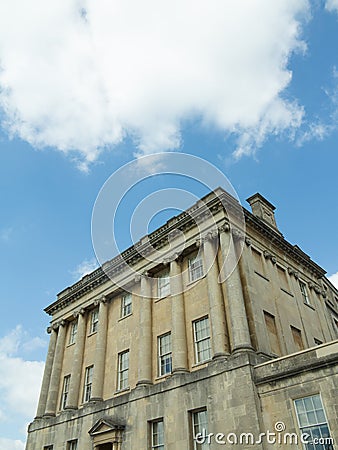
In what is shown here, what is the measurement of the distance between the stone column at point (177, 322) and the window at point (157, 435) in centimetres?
293

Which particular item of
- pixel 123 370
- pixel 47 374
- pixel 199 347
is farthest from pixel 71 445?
pixel 199 347

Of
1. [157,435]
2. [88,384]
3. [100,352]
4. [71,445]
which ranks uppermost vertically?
[100,352]

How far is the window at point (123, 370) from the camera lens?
24398mm

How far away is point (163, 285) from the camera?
25266 mm

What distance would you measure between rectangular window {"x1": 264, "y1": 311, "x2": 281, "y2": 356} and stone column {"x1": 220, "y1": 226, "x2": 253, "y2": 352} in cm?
256

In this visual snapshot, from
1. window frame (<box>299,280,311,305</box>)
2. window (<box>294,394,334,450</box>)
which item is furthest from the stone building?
window frame (<box>299,280,311,305</box>)

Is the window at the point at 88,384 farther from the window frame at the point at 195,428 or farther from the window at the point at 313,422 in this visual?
the window at the point at 313,422

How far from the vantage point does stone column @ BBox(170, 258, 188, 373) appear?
2059 centimetres

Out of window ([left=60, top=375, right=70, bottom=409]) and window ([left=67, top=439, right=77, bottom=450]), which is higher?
window ([left=60, top=375, right=70, bottom=409])

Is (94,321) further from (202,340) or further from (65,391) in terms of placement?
(202,340)

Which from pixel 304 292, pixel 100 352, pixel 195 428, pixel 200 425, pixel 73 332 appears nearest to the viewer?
pixel 200 425

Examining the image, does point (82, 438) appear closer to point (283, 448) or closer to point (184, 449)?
point (184, 449)

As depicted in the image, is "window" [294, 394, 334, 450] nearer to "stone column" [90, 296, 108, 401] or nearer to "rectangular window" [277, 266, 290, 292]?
"rectangular window" [277, 266, 290, 292]

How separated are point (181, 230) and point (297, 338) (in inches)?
384
